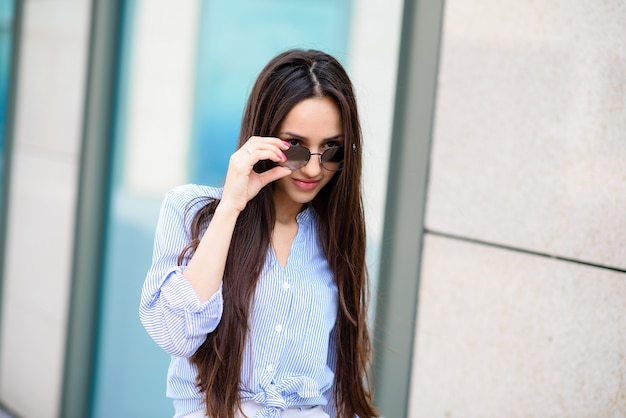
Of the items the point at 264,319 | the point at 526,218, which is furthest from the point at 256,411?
Answer: the point at 526,218

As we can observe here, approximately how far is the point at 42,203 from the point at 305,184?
373 centimetres

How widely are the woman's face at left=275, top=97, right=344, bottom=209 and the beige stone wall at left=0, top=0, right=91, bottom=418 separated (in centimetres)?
326

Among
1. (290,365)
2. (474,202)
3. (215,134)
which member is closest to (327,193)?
(290,365)

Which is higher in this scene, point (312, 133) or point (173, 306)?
point (312, 133)

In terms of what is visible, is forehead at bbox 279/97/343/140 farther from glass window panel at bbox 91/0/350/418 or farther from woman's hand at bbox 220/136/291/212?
glass window panel at bbox 91/0/350/418

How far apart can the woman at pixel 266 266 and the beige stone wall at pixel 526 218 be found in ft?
2.19

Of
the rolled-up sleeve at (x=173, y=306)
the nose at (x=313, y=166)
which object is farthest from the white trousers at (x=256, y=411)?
the nose at (x=313, y=166)

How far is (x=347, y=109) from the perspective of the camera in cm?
208

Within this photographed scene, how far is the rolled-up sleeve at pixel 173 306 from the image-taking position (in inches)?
75.4

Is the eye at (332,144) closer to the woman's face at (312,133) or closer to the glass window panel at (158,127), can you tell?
the woman's face at (312,133)

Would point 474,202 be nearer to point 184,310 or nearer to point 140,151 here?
point 184,310

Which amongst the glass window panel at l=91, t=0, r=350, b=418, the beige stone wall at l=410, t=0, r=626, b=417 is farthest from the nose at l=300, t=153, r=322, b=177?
the glass window panel at l=91, t=0, r=350, b=418

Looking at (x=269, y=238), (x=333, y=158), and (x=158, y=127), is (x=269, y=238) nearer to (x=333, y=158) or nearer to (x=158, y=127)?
(x=333, y=158)

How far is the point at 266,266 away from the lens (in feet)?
7.03
